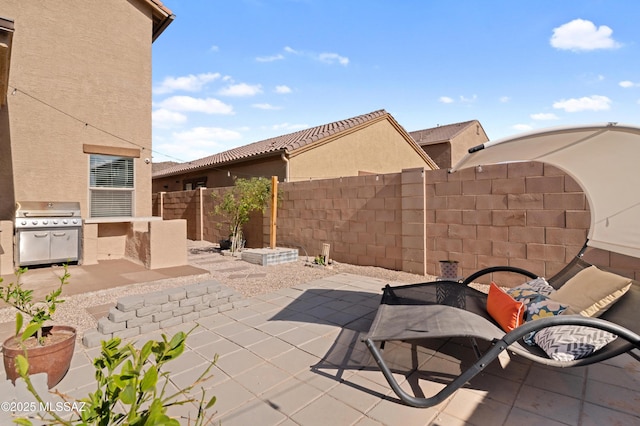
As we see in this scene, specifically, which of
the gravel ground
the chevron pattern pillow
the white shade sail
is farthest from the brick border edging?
the chevron pattern pillow

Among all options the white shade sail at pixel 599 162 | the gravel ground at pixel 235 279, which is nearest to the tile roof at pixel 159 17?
the gravel ground at pixel 235 279

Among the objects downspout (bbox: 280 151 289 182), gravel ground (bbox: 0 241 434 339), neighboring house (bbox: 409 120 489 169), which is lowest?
gravel ground (bbox: 0 241 434 339)

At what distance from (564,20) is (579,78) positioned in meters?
1.56

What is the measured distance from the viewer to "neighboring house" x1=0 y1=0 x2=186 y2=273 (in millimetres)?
7512

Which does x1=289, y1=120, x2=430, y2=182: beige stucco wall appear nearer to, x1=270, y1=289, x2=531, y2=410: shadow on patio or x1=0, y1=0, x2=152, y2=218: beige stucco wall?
x1=0, y1=0, x2=152, y2=218: beige stucco wall

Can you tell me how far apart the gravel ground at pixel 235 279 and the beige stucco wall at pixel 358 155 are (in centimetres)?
475

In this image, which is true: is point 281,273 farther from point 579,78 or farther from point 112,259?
point 579,78

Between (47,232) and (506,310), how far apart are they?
926cm

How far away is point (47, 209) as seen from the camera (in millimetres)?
7656

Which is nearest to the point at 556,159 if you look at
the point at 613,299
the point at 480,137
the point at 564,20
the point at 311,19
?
the point at 613,299

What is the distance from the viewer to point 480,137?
2638 cm

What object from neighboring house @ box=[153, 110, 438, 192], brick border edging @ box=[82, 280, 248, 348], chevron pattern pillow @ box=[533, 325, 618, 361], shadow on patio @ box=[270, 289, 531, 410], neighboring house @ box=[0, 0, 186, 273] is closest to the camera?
chevron pattern pillow @ box=[533, 325, 618, 361]

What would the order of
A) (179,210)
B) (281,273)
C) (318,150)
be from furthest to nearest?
1. (179,210)
2. (318,150)
3. (281,273)

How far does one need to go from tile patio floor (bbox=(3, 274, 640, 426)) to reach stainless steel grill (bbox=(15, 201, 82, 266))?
16.7ft
